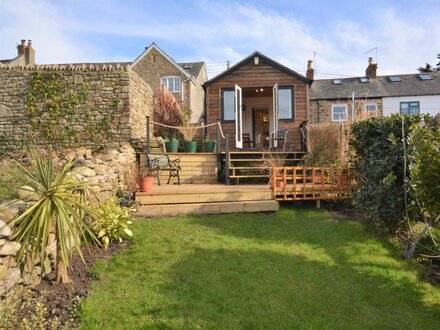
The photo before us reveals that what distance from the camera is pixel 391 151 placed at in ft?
16.9

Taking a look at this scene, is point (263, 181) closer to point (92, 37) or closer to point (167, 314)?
point (92, 37)

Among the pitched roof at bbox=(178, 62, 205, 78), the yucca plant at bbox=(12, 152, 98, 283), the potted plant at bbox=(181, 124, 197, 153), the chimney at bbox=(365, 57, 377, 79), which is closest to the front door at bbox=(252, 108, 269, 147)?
the potted plant at bbox=(181, 124, 197, 153)

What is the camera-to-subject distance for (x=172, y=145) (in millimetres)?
10766

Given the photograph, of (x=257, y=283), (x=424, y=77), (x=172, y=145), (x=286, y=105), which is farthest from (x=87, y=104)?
(x=424, y=77)

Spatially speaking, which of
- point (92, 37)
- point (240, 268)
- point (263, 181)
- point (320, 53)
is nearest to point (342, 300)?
point (240, 268)

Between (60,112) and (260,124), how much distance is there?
953cm

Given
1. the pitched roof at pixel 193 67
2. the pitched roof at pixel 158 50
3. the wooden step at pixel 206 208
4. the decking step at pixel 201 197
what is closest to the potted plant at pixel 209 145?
the decking step at pixel 201 197

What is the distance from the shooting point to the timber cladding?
12.0 meters

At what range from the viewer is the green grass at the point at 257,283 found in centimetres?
305

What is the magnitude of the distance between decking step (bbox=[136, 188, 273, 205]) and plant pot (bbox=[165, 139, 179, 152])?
4.31 metres

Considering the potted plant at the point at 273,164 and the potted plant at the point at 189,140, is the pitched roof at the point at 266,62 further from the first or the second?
the potted plant at the point at 273,164

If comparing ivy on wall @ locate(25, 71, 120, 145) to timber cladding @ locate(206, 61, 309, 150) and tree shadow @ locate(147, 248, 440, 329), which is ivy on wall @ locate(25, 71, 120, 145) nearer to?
timber cladding @ locate(206, 61, 309, 150)

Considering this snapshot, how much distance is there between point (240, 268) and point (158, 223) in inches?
80.0

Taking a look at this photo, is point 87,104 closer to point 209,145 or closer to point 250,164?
point 209,145
